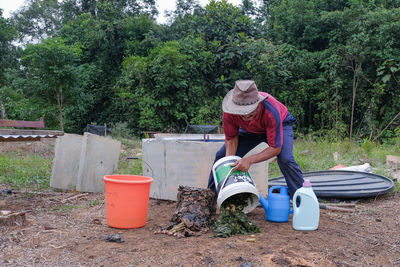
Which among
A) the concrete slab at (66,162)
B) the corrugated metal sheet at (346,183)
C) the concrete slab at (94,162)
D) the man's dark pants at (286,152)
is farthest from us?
the concrete slab at (66,162)

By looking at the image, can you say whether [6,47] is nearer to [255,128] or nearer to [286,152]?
[255,128]

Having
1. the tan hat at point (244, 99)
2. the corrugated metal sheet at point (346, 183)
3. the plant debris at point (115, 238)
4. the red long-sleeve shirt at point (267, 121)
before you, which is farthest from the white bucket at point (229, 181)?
the corrugated metal sheet at point (346, 183)

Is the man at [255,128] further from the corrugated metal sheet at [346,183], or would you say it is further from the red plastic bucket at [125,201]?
the corrugated metal sheet at [346,183]

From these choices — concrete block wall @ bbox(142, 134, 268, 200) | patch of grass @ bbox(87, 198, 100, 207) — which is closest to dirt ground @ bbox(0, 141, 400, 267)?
patch of grass @ bbox(87, 198, 100, 207)

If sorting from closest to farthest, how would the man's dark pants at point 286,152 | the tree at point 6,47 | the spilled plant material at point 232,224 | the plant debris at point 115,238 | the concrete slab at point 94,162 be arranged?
1. the plant debris at point 115,238
2. the spilled plant material at point 232,224
3. the man's dark pants at point 286,152
4. the concrete slab at point 94,162
5. the tree at point 6,47

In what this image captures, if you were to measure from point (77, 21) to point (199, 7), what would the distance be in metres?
5.64

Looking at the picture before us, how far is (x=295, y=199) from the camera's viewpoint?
2777 mm

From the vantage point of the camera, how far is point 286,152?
287 centimetres

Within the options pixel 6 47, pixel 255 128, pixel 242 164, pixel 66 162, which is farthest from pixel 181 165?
pixel 6 47

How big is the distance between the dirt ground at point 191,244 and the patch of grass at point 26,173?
153 cm

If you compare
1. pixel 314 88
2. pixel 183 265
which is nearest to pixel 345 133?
pixel 314 88

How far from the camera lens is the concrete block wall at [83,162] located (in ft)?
13.6

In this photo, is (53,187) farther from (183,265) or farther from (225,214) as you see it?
(183,265)

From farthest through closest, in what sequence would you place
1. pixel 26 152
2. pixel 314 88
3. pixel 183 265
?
pixel 314 88 → pixel 26 152 → pixel 183 265
